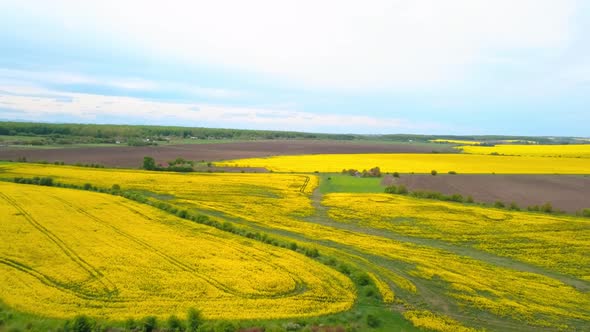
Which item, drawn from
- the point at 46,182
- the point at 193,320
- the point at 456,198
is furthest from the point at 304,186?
the point at 193,320

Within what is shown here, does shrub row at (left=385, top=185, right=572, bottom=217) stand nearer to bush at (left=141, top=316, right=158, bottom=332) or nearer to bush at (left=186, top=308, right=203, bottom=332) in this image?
bush at (left=186, top=308, right=203, bottom=332)

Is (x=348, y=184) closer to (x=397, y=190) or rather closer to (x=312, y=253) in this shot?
(x=397, y=190)

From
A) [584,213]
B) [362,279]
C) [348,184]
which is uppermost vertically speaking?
[348,184]

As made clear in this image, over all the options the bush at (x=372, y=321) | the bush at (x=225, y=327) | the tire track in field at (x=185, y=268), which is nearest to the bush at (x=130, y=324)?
the bush at (x=225, y=327)

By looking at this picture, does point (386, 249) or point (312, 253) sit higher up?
point (312, 253)

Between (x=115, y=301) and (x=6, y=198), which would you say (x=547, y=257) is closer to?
(x=115, y=301)

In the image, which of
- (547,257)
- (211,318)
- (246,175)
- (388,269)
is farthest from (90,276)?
(246,175)

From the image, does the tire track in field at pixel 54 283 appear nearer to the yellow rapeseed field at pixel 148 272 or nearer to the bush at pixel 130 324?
the yellow rapeseed field at pixel 148 272
